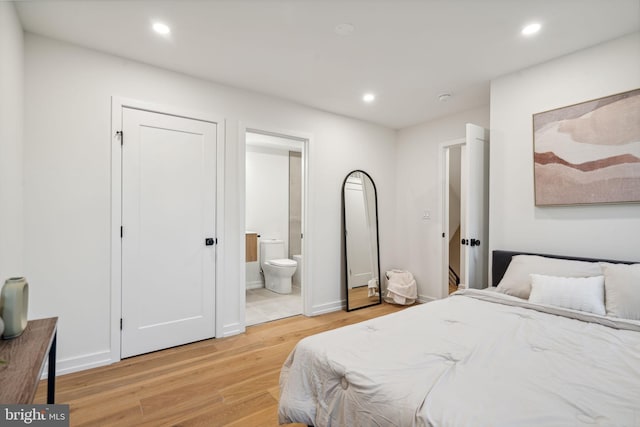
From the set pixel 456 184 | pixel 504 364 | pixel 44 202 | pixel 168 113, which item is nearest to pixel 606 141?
pixel 504 364

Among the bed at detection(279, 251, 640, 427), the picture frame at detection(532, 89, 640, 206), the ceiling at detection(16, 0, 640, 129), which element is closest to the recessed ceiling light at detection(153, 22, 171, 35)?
the ceiling at detection(16, 0, 640, 129)

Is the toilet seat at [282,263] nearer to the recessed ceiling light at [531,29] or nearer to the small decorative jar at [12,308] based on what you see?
the small decorative jar at [12,308]

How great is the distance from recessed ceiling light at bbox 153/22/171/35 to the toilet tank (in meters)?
3.33

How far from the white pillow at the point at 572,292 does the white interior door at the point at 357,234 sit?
2.14 metres

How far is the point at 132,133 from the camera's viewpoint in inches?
99.2

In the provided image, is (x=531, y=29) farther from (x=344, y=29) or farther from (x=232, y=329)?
(x=232, y=329)

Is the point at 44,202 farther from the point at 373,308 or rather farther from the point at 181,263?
the point at 373,308

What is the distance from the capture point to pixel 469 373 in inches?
47.6

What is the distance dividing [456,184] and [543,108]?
8.23ft

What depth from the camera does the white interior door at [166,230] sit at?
2.52 meters

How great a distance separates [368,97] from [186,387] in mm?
3168

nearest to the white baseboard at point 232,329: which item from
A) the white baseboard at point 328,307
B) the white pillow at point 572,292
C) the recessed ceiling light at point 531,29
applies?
the white baseboard at point 328,307

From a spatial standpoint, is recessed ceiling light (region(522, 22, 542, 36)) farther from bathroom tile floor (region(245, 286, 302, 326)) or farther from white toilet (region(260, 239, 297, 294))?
white toilet (region(260, 239, 297, 294))

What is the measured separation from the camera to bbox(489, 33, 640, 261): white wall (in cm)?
Result: 219
